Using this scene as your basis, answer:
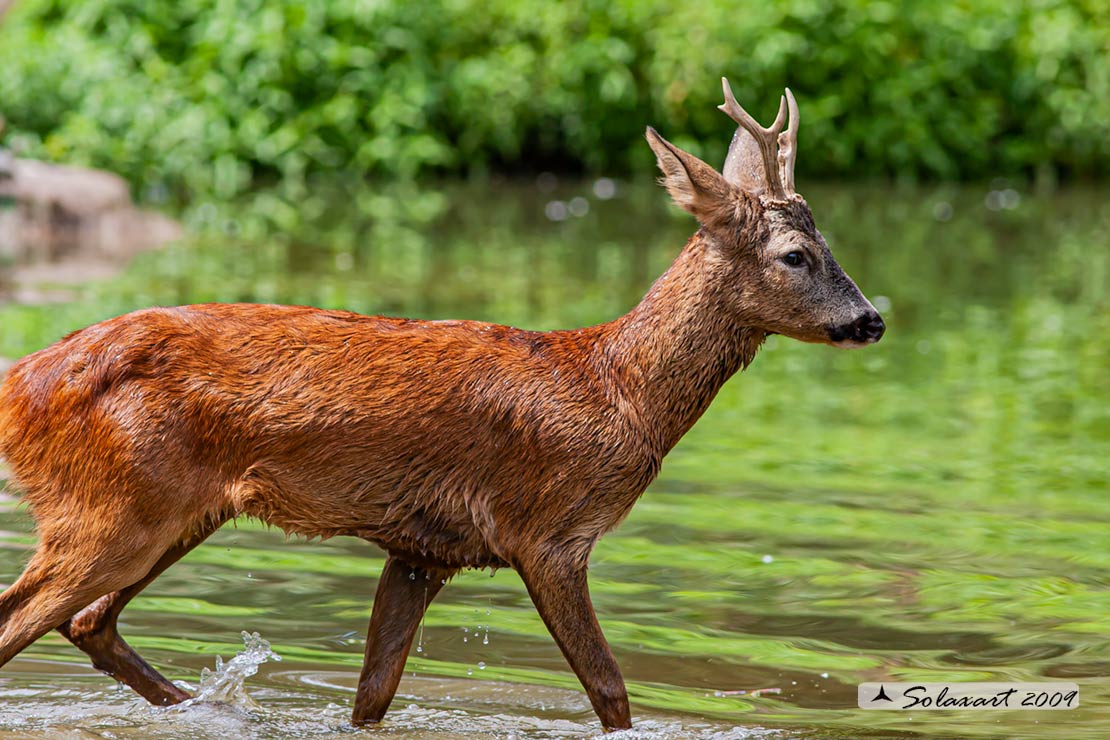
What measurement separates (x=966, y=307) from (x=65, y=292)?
20.7 ft

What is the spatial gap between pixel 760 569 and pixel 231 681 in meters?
2.36

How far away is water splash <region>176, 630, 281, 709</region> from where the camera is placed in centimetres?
571

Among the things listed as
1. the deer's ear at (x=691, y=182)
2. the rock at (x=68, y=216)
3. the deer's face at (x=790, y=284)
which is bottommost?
the rock at (x=68, y=216)

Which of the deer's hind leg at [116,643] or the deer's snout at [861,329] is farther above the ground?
the deer's snout at [861,329]

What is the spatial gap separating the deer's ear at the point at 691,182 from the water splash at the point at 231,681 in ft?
6.34

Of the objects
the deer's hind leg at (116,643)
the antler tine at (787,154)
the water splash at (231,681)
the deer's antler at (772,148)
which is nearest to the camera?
the deer's antler at (772,148)

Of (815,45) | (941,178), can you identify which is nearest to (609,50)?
(815,45)

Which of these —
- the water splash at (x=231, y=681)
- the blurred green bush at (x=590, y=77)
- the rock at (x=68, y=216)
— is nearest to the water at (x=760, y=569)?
the water splash at (x=231, y=681)

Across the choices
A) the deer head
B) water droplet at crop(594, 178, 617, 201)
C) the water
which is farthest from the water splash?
water droplet at crop(594, 178, 617, 201)

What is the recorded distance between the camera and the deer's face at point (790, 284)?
528cm

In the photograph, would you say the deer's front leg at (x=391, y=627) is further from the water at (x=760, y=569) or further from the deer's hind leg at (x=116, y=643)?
the deer's hind leg at (x=116, y=643)

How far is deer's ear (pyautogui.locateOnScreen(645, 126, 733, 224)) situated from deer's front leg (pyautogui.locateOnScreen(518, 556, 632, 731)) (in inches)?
40.9

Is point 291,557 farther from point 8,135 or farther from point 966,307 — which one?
point 8,135

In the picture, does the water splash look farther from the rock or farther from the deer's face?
the rock
